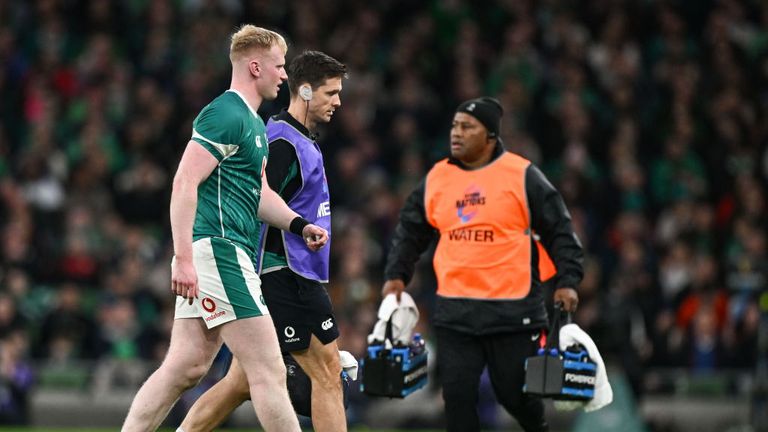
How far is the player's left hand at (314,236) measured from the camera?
7.48 meters

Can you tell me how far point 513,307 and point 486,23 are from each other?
10305mm

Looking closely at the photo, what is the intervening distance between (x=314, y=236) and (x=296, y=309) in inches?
24.5

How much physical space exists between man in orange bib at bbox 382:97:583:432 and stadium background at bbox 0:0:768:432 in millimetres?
4644

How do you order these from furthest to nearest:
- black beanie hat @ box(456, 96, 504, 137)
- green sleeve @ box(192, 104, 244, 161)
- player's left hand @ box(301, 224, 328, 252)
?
Answer: black beanie hat @ box(456, 96, 504, 137) < player's left hand @ box(301, 224, 328, 252) < green sleeve @ box(192, 104, 244, 161)

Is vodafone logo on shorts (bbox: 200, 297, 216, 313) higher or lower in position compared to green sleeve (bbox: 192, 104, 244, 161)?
lower

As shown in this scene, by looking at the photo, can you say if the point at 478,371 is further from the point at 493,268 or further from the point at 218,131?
the point at 218,131

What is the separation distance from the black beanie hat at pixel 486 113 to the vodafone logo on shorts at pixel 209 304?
2.48 meters

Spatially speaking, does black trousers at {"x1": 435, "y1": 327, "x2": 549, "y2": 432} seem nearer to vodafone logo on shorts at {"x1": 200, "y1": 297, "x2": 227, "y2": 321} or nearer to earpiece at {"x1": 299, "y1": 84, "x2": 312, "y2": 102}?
earpiece at {"x1": 299, "y1": 84, "x2": 312, "y2": 102}

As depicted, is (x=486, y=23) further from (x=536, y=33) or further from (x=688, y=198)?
(x=688, y=198)

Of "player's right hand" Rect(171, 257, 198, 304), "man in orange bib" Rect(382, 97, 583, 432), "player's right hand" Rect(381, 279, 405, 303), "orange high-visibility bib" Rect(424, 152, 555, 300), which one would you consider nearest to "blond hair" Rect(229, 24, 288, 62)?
"player's right hand" Rect(171, 257, 198, 304)

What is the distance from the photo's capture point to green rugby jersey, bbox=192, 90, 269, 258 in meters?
7.09

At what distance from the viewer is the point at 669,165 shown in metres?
16.8

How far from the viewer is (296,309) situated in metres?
7.95

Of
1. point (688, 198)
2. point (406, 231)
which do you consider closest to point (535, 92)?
point (688, 198)
